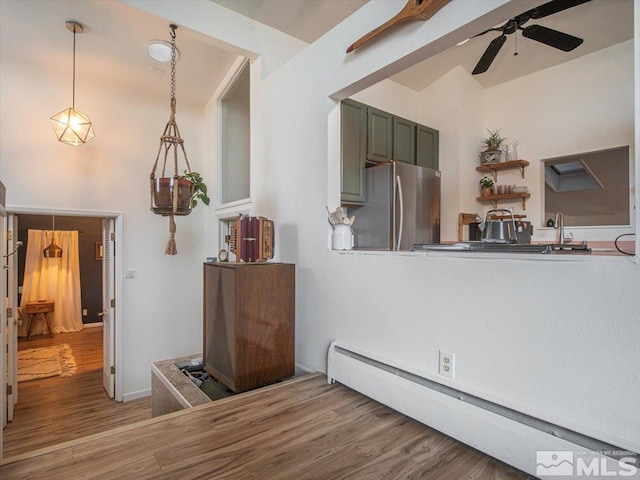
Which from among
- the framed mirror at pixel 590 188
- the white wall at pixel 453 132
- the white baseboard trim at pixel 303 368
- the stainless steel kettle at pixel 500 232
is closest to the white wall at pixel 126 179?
the white baseboard trim at pixel 303 368

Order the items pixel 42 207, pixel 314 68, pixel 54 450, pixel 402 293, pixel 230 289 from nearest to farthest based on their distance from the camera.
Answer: pixel 54 450 → pixel 402 293 → pixel 230 289 → pixel 314 68 → pixel 42 207

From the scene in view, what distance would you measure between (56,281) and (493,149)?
7750 millimetres

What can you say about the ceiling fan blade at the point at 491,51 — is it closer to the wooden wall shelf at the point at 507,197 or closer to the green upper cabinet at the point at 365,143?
the green upper cabinet at the point at 365,143

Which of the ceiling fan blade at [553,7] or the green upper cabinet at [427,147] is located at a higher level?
the ceiling fan blade at [553,7]

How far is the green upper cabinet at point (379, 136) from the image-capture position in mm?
2990

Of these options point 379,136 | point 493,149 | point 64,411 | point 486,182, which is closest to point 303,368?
point 379,136

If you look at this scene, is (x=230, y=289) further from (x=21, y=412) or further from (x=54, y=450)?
(x=21, y=412)

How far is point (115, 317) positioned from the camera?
3.93m

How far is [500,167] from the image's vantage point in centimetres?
414

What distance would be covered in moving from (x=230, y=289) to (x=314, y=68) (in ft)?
5.39

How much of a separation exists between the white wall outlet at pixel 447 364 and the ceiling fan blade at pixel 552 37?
2584mm

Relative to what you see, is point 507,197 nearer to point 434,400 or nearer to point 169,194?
point 434,400

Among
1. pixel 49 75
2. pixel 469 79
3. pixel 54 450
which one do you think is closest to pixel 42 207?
pixel 49 75

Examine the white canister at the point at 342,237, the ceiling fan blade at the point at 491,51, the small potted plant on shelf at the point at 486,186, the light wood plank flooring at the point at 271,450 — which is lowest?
the light wood plank flooring at the point at 271,450
